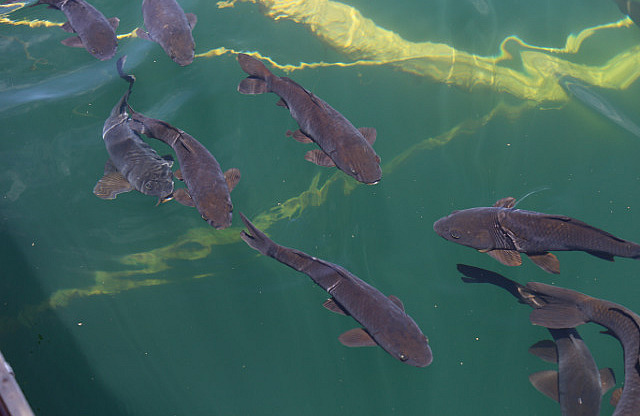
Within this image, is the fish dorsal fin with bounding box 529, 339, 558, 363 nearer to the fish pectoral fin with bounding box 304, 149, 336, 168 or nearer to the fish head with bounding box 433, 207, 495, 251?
the fish head with bounding box 433, 207, 495, 251

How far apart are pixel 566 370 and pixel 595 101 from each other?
14.5ft

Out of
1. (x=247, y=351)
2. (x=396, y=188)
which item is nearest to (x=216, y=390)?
(x=247, y=351)

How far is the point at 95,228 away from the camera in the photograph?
5.12 metres

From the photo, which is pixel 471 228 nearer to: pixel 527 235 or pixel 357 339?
pixel 527 235

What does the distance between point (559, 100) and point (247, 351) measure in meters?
5.57

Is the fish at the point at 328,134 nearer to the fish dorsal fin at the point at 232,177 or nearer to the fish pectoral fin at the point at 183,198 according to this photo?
the fish dorsal fin at the point at 232,177

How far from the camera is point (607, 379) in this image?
412 cm

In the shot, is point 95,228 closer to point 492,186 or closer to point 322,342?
point 322,342

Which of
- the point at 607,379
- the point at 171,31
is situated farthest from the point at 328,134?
the point at 607,379

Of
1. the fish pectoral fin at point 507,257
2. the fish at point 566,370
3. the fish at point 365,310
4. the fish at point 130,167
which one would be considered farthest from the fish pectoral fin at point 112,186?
the fish pectoral fin at point 507,257

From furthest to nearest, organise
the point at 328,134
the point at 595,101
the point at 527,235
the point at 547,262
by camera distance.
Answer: the point at 595,101, the point at 328,134, the point at 547,262, the point at 527,235

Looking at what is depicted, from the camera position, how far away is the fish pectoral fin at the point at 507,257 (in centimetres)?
449

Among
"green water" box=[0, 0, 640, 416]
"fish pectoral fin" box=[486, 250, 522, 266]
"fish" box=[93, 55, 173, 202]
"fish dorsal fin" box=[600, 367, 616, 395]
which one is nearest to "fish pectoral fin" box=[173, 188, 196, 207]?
"fish" box=[93, 55, 173, 202]

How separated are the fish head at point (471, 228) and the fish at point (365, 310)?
937 millimetres
